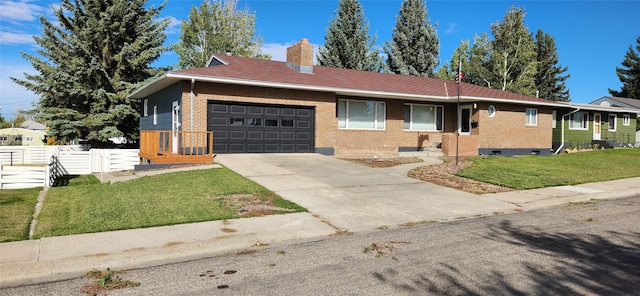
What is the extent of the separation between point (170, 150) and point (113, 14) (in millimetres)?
14801

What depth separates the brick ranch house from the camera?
50.8 ft

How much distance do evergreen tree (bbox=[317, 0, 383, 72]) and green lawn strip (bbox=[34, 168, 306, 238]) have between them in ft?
98.7

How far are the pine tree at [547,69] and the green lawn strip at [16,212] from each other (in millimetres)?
55473

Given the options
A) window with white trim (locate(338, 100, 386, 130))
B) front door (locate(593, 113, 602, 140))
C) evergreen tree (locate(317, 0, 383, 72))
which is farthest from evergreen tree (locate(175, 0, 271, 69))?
front door (locate(593, 113, 602, 140))

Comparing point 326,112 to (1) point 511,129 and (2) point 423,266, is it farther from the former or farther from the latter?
(2) point 423,266

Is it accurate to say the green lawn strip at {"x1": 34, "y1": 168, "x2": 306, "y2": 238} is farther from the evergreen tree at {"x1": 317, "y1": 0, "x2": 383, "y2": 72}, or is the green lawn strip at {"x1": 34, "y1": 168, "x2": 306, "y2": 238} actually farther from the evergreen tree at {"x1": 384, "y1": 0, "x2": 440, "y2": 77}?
the evergreen tree at {"x1": 384, "y1": 0, "x2": 440, "y2": 77}

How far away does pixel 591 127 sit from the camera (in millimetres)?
28172

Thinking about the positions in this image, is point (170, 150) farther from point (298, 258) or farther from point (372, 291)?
point (372, 291)

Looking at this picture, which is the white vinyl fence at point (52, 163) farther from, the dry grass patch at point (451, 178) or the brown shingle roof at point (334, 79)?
the dry grass patch at point (451, 178)

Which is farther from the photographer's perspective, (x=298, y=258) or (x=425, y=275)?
(x=298, y=258)

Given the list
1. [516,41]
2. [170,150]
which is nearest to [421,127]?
[170,150]

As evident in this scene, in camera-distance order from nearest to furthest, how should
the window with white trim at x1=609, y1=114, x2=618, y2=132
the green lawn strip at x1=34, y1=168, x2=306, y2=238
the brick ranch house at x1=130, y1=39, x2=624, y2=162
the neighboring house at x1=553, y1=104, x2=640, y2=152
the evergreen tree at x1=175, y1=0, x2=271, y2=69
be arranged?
the green lawn strip at x1=34, y1=168, x2=306, y2=238 → the brick ranch house at x1=130, y1=39, x2=624, y2=162 → the neighboring house at x1=553, y1=104, x2=640, y2=152 → the window with white trim at x1=609, y1=114, x2=618, y2=132 → the evergreen tree at x1=175, y1=0, x2=271, y2=69

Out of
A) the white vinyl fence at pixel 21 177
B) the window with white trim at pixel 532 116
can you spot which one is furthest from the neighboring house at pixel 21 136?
the window with white trim at pixel 532 116

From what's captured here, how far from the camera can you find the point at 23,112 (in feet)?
77.1
